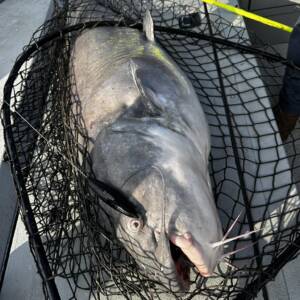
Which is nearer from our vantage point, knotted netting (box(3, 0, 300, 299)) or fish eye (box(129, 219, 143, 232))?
fish eye (box(129, 219, 143, 232))

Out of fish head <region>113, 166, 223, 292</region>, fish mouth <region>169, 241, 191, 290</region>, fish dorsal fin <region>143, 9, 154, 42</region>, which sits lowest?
fish mouth <region>169, 241, 191, 290</region>

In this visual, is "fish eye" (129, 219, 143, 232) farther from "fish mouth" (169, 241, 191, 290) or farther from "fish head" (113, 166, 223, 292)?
"fish mouth" (169, 241, 191, 290)

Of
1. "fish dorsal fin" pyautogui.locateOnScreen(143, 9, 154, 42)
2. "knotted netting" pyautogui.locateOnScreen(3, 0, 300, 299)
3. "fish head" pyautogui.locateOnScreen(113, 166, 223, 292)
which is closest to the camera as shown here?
"fish head" pyautogui.locateOnScreen(113, 166, 223, 292)

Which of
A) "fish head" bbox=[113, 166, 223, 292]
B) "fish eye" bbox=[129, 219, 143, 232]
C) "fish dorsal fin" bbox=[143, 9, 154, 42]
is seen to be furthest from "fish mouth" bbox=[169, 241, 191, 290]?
"fish dorsal fin" bbox=[143, 9, 154, 42]

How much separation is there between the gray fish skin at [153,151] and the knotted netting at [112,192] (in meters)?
0.08

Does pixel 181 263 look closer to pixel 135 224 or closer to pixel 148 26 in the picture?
pixel 135 224

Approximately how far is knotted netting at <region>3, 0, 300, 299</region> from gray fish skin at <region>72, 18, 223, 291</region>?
75 millimetres

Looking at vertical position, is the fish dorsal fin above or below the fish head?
above

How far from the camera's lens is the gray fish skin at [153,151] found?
1165 mm

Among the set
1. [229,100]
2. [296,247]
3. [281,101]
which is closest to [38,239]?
[296,247]

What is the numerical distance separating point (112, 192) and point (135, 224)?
138 millimetres

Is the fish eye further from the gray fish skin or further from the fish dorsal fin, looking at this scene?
the fish dorsal fin

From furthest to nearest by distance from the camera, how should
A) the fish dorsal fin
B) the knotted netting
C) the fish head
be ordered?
the fish dorsal fin → the knotted netting → the fish head

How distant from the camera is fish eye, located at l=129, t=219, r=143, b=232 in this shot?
117 centimetres
